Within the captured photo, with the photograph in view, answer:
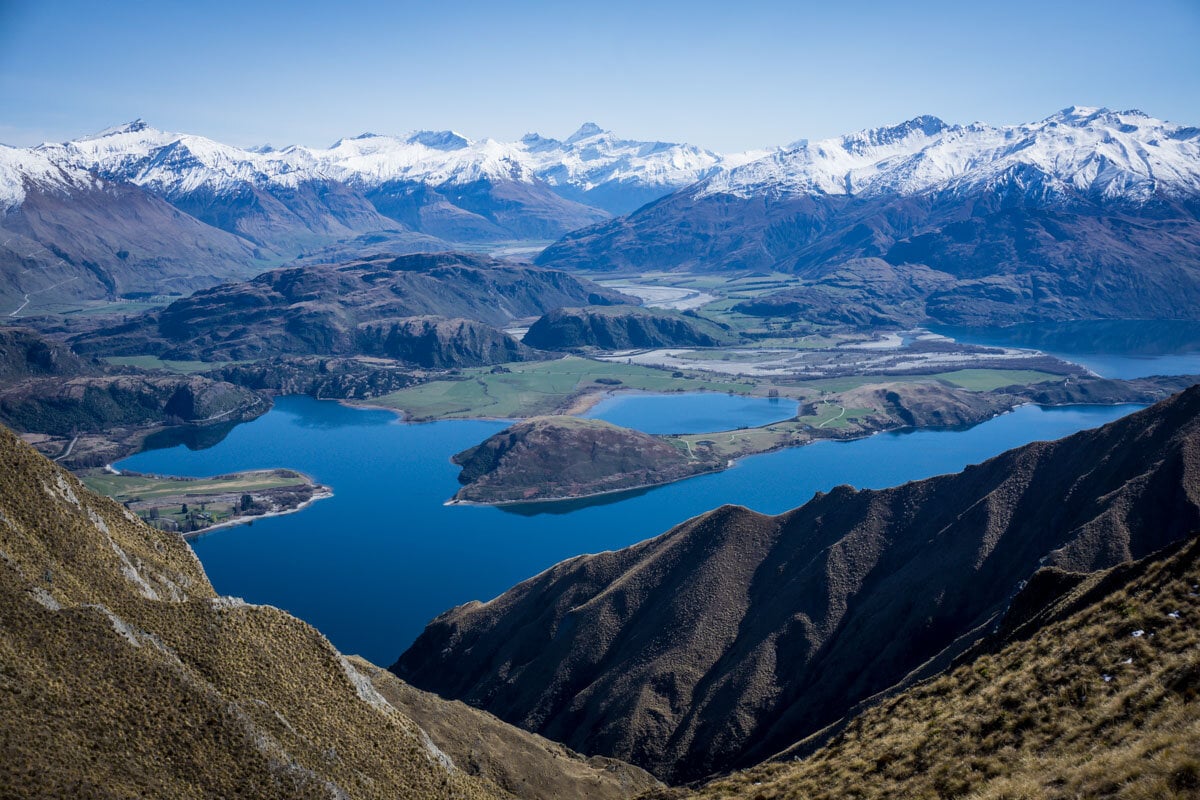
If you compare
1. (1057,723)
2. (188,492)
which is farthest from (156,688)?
(188,492)

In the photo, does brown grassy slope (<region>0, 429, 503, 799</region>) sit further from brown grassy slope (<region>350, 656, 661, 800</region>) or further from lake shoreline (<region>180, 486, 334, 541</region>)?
lake shoreline (<region>180, 486, 334, 541</region>)

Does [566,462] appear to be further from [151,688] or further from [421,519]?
[151,688]

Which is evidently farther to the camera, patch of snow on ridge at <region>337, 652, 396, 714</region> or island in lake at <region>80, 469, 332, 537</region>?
island in lake at <region>80, 469, 332, 537</region>

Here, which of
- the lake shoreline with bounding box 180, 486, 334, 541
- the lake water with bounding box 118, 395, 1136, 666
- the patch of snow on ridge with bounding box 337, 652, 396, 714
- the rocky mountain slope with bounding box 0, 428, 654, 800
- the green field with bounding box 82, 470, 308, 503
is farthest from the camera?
the green field with bounding box 82, 470, 308, 503

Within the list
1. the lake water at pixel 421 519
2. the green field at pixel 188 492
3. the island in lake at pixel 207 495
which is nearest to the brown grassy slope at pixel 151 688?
the lake water at pixel 421 519

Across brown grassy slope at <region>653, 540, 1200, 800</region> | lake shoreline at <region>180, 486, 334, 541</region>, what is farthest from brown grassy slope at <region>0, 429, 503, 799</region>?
lake shoreline at <region>180, 486, 334, 541</region>

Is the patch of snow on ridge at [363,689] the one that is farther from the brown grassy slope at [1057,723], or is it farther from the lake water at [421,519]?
the lake water at [421,519]
